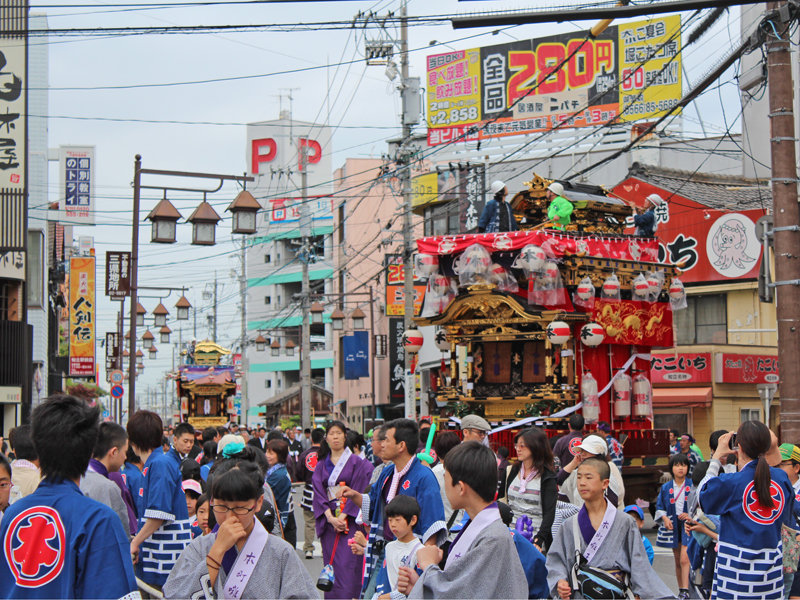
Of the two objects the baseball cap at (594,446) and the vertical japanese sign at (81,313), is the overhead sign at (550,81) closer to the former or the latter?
the vertical japanese sign at (81,313)

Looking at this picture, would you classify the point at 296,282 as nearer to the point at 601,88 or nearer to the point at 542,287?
the point at 601,88

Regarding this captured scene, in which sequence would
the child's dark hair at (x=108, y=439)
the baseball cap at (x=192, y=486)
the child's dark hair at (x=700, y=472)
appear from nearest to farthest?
1. the child's dark hair at (x=108, y=439)
2. the baseball cap at (x=192, y=486)
3. the child's dark hair at (x=700, y=472)

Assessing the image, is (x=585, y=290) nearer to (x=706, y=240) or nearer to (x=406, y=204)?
(x=406, y=204)

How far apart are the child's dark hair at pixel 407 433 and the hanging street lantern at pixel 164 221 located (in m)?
9.57

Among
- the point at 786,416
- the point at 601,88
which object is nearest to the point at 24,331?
the point at 786,416

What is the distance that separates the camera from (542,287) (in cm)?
1482

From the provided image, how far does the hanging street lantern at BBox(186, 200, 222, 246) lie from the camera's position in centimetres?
1456

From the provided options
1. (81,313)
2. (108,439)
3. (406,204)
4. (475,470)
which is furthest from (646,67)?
(475,470)

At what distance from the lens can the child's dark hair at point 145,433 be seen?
6.95 metres

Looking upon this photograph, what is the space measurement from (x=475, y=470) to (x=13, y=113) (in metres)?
20.8

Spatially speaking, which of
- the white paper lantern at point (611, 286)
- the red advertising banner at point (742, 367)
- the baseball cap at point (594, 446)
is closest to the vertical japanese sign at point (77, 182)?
the red advertising banner at point (742, 367)

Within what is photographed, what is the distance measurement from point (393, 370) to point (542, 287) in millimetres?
26539

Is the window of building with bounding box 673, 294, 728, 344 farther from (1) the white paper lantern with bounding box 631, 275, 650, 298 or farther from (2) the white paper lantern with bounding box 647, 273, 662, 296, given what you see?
(1) the white paper lantern with bounding box 631, 275, 650, 298

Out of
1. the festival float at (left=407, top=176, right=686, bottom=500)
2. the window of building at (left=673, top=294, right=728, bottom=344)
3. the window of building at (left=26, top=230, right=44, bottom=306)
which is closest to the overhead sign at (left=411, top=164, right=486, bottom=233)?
the window of building at (left=673, top=294, right=728, bottom=344)
